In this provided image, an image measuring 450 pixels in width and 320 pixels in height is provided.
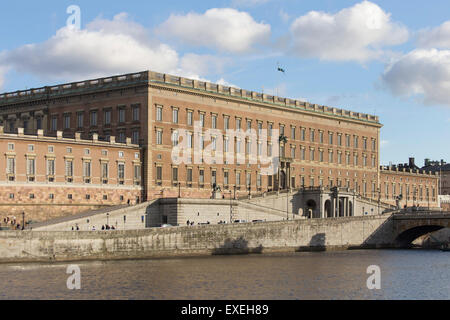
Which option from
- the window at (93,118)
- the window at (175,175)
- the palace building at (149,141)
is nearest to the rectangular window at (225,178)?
the palace building at (149,141)

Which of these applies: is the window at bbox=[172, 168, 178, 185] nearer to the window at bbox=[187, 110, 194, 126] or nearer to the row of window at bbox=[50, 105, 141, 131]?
the window at bbox=[187, 110, 194, 126]

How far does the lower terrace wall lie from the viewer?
72.4m

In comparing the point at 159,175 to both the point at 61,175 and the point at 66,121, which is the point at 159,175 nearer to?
the point at 66,121

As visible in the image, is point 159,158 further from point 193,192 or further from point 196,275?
point 196,275

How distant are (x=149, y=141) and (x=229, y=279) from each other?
42069mm

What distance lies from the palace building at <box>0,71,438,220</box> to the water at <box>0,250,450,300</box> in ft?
61.2

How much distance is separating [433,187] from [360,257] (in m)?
87.0

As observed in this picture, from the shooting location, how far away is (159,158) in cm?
10344

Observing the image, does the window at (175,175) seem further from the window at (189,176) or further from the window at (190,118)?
the window at (190,118)

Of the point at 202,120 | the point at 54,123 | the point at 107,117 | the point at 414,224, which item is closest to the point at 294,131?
the point at 202,120

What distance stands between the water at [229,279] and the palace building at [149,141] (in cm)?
1866

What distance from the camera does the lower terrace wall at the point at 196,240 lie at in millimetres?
72438
